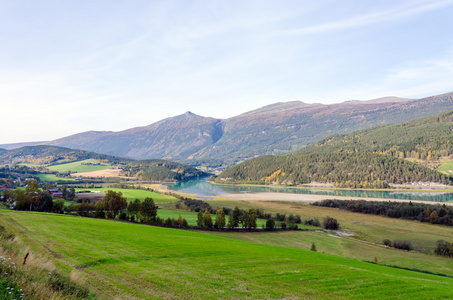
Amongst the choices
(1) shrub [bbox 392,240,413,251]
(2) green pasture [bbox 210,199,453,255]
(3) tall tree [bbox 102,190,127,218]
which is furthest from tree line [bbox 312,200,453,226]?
(3) tall tree [bbox 102,190,127,218]

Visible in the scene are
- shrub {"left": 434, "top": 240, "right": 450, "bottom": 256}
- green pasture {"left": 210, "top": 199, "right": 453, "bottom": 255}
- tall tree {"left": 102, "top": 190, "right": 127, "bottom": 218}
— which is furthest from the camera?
tall tree {"left": 102, "top": 190, "right": 127, "bottom": 218}

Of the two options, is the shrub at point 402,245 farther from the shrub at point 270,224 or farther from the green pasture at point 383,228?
the shrub at point 270,224

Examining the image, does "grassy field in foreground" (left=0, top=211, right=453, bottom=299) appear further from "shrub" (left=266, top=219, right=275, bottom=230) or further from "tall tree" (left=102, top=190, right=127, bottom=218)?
"tall tree" (left=102, top=190, right=127, bottom=218)

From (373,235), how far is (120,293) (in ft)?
258

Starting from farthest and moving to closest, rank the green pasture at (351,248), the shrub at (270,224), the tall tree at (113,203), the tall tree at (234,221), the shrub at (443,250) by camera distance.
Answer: the tall tree at (113,203), the shrub at (270,224), the tall tree at (234,221), the shrub at (443,250), the green pasture at (351,248)

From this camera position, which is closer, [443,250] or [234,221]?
[443,250]

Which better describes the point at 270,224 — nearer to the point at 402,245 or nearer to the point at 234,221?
the point at 234,221

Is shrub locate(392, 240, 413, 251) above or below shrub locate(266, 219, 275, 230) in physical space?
below

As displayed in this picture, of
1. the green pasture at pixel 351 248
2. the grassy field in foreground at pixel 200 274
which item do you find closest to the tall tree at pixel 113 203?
the green pasture at pixel 351 248

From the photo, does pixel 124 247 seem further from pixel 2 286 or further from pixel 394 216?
pixel 394 216

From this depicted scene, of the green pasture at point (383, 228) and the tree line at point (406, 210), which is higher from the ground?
the tree line at point (406, 210)

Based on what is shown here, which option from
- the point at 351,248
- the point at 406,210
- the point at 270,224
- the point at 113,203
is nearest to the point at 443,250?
the point at 351,248

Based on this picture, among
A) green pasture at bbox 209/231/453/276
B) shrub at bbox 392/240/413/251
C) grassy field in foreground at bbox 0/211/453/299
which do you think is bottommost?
shrub at bbox 392/240/413/251

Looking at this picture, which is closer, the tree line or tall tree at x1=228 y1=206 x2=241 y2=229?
tall tree at x1=228 y1=206 x2=241 y2=229
